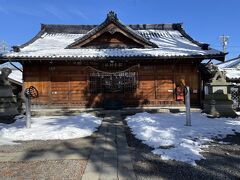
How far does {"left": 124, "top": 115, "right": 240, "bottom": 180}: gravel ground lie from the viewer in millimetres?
4832

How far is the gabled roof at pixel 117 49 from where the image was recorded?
14.6 m

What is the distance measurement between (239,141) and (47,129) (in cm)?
584

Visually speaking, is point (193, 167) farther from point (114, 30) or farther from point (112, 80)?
point (114, 30)

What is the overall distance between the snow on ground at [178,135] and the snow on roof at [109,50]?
5.19m

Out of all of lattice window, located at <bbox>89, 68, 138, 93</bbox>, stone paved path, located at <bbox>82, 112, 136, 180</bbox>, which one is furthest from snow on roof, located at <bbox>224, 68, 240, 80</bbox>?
stone paved path, located at <bbox>82, 112, 136, 180</bbox>

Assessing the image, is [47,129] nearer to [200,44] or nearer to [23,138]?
[23,138]

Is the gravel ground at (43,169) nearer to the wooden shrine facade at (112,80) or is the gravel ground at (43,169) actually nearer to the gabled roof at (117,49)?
the gabled roof at (117,49)

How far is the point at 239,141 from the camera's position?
7355 millimetres

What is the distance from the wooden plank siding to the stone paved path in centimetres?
738

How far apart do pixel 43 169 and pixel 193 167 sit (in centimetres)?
274

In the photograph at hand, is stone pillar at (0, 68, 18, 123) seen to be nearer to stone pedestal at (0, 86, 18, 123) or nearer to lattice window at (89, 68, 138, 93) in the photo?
stone pedestal at (0, 86, 18, 123)

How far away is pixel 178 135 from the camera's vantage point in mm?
8047

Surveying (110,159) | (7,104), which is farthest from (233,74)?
(110,159)

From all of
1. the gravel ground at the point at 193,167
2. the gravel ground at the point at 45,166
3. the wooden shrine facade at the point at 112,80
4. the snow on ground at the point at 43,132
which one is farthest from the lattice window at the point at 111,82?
the gravel ground at the point at 193,167
